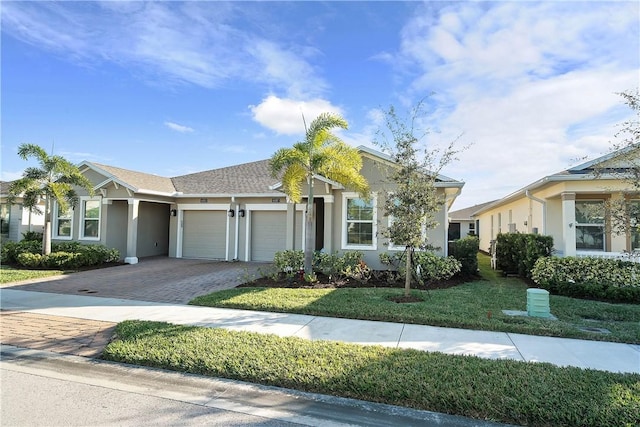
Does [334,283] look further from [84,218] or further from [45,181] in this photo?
[84,218]

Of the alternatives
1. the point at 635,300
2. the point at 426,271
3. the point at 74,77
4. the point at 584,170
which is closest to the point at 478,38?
the point at 584,170

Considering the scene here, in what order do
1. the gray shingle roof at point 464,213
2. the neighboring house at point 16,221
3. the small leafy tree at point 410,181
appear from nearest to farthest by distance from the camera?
1. the small leafy tree at point 410,181
2. the neighboring house at point 16,221
3. the gray shingle roof at point 464,213

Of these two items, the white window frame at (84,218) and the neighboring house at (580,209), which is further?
the white window frame at (84,218)

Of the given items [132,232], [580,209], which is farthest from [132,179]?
[580,209]

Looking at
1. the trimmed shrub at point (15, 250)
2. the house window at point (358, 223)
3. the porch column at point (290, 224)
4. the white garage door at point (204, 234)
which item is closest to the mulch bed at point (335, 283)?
the house window at point (358, 223)

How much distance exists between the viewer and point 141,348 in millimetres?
5125

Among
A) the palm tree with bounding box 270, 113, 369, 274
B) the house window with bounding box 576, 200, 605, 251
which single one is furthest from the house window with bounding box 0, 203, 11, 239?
the house window with bounding box 576, 200, 605, 251

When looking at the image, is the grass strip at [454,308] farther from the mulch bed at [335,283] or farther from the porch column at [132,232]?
the porch column at [132,232]

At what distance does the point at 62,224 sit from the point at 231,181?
27.7 ft

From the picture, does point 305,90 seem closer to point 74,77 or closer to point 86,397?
point 74,77

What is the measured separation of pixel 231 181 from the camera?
58.9 feet

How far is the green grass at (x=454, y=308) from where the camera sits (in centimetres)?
622

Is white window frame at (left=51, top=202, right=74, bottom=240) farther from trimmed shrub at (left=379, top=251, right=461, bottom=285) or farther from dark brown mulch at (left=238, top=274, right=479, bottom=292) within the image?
trimmed shrub at (left=379, top=251, right=461, bottom=285)

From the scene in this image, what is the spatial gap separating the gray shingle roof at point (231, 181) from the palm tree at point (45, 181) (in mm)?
4962
